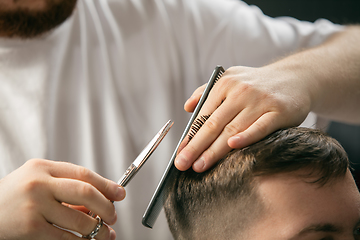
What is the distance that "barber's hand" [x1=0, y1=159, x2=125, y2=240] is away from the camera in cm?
58

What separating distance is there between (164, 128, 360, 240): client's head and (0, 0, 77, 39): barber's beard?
0.79m

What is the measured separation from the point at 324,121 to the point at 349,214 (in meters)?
0.73

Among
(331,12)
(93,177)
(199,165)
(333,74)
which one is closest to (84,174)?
(93,177)

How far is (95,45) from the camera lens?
119 cm

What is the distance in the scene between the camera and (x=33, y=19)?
3.46ft

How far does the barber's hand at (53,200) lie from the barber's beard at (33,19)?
0.63 m

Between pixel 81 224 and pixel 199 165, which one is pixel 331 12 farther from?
pixel 81 224

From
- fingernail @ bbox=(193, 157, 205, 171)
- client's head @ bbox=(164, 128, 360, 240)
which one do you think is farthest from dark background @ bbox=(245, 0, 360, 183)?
fingernail @ bbox=(193, 157, 205, 171)

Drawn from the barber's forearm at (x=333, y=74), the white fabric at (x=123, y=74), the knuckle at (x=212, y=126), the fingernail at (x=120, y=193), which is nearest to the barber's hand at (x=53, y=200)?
the fingernail at (x=120, y=193)

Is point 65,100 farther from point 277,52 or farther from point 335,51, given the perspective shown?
point 335,51

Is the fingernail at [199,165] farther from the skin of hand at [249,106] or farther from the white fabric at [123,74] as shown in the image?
the white fabric at [123,74]

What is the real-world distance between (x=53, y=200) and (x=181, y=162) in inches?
A: 10.4

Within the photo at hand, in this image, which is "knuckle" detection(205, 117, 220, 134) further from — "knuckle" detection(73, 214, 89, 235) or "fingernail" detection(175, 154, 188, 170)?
"knuckle" detection(73, 214, 89, 235)

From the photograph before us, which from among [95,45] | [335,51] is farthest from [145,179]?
[335,51]
